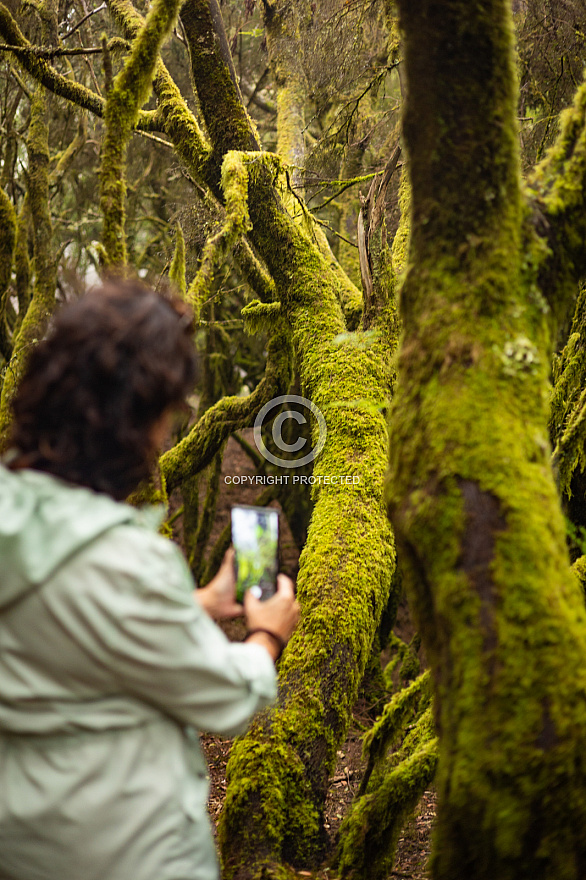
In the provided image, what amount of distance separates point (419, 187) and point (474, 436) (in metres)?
0.73

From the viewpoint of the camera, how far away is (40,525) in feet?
A: 3.76

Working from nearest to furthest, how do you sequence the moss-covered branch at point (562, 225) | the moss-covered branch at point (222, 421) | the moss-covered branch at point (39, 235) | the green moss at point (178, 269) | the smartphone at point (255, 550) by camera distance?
the moss-covered branch at point (562, 225) < the smartphone at point (255, 550) < the green moss at point (178, 269) < the moss-covered branch at point (222, 421) < the moss-covered branch at point (39, 235)

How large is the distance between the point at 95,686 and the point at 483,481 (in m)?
0.99

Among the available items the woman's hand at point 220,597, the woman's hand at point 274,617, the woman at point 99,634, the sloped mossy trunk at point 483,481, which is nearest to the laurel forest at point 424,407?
the sloped mossy trunk at point 483,481

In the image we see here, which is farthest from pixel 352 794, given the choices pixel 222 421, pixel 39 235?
pixel 39 235

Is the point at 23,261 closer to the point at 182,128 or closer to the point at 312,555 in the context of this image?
the point at 182,128

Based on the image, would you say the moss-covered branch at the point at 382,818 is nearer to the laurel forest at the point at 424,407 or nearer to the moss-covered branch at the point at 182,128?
the laurel forest at the point at 424,407

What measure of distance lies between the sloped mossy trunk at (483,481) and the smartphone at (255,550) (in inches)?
19.8

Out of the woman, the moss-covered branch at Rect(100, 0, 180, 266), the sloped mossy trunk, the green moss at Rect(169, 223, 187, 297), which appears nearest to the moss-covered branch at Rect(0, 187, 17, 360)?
the green moss at Rect(169, 223, 187, 297)

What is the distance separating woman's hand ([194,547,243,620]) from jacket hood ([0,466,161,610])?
1.59 ft

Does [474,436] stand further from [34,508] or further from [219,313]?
[219,313]

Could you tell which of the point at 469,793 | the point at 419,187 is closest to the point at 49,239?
the point at 419,187

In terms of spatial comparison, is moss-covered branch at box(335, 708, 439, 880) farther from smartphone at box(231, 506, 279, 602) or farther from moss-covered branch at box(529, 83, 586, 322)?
moss-covered branch at box(529, 83, 586, 322)

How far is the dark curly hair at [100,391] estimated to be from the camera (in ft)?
3.97
